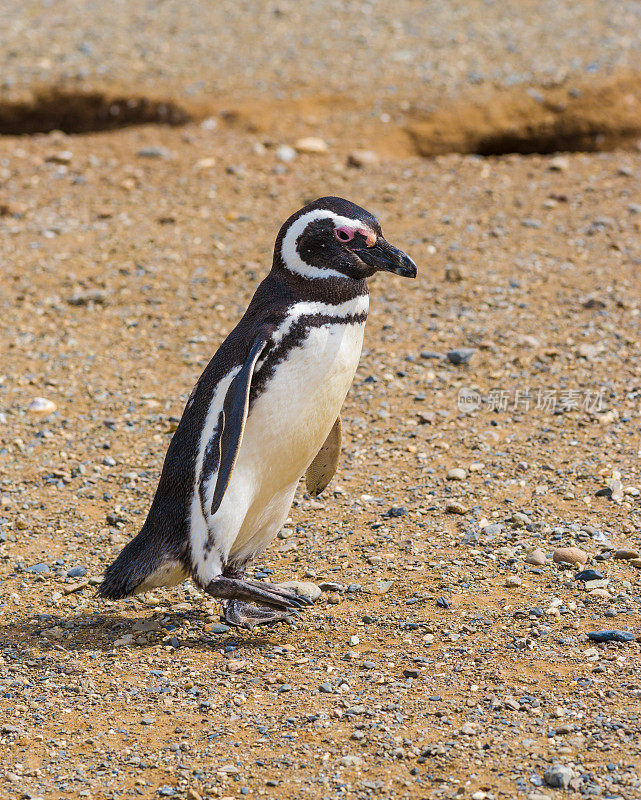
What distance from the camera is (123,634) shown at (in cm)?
409

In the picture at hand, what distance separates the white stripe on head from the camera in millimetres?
3859

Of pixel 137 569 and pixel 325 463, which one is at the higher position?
pixel 325 463

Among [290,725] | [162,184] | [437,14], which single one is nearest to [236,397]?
[290,725]

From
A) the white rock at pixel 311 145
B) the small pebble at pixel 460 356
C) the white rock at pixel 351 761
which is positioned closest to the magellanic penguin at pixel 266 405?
the white rock at pixel 351 761

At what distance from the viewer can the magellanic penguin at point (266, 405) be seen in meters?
3.85

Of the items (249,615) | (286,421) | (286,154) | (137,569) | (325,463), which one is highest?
(286,154)

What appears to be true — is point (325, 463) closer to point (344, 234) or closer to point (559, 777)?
point (344, 234)

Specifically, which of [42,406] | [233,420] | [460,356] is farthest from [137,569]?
[460,356]

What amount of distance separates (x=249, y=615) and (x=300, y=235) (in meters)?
1.42

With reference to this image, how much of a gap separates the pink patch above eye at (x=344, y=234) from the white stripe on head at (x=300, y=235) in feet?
0.05

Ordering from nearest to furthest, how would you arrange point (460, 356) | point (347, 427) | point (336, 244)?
point (336, 244) < point (347, 427) < point (460, 356)

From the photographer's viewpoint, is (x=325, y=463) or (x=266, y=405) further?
(x=325, y=463)

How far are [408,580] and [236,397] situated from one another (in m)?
1.12

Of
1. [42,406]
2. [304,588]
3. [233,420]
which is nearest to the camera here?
[233,420]
